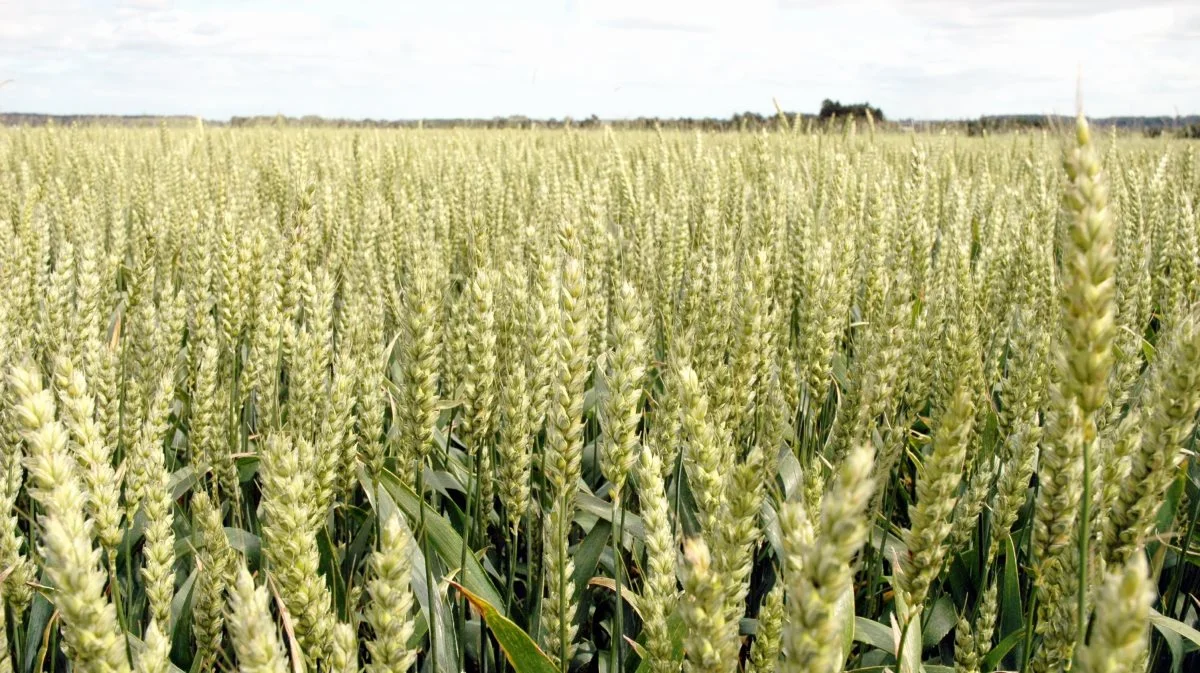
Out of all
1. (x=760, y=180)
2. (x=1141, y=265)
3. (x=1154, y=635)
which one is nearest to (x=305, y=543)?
(x=1154, y=635)

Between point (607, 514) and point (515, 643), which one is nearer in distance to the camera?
point (515, 643)

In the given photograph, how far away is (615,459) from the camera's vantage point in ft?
4.02

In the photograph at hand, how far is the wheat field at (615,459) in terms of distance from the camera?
2.51ft

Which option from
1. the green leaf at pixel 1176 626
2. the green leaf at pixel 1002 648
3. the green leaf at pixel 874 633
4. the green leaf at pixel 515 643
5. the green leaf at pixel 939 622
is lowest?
the green leaf at pixel 939 622

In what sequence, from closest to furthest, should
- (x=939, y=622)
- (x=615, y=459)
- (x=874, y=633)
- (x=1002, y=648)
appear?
(x=615, y=459) → (x=1002, y=648) → (x=874, y=633) → (x=939, y=622)

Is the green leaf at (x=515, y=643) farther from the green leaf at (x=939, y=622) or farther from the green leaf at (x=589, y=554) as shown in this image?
the green leaf at (x=939, y=622)

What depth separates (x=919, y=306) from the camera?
2.48 metres

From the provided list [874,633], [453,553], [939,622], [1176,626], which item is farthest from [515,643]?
[1176,626]

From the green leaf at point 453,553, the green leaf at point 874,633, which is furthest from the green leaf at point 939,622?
the green leaf at point 453,553

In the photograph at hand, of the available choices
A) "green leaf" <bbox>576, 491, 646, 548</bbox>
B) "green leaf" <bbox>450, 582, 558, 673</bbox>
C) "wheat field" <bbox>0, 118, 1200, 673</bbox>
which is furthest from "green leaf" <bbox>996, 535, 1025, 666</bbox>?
"green leaf" <bbox>450, 582, 558, 673</bbox>

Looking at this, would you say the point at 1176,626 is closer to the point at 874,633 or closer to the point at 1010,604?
the point at 1010,604

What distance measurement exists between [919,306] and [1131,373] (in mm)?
850

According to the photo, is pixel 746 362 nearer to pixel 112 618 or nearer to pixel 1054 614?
pixel 1054 614

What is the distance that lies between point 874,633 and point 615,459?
2.61 ft
